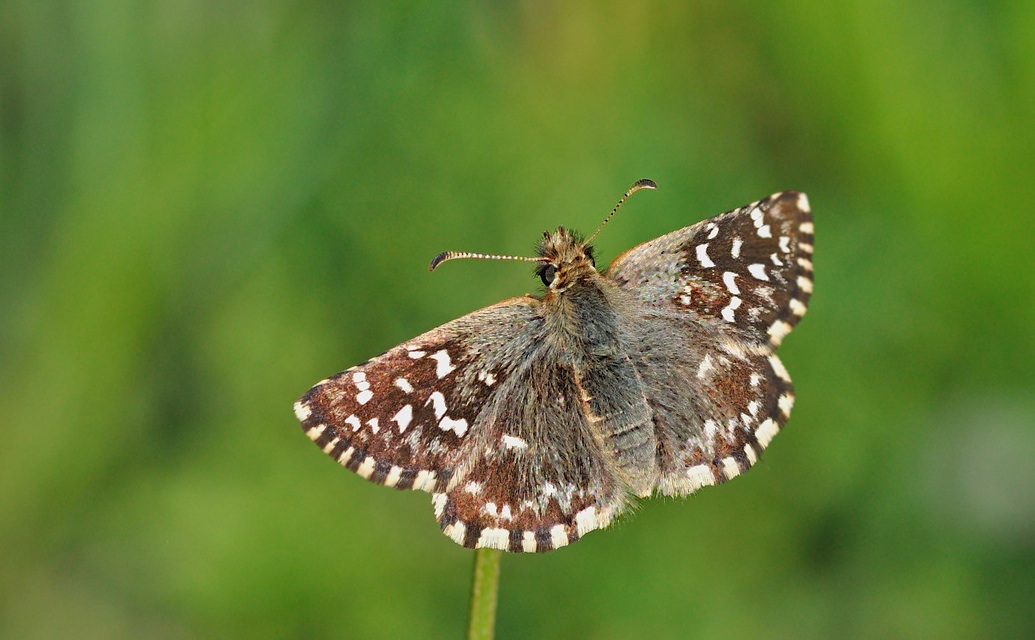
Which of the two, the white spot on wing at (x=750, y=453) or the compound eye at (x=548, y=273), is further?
the compound eye at (x=548, y=273)

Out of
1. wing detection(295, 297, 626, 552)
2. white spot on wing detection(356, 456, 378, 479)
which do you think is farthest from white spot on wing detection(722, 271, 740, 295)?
white spot on wing detection(356, 456, 378, 479)

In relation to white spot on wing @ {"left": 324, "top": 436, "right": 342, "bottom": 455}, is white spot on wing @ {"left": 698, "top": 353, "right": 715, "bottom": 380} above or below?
above

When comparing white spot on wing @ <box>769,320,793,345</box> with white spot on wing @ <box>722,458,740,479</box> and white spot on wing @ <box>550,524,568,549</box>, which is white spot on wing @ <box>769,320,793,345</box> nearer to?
white spot on wing @ <box>722,458,740,479</box>

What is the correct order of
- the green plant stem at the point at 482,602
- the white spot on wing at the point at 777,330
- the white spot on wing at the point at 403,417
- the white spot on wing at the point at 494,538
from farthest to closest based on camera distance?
the white spot on wing at the point at 777,330 < the white spot on wing at the point at 403,417 < the white spot on wing at the point at 494,538 < the green plant stem at the point at 482,602

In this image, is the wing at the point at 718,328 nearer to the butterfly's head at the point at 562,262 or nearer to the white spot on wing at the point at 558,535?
the butterfly's head at the point at 562,262

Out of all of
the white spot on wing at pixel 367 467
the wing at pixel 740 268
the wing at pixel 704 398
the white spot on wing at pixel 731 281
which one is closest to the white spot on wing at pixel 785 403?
the wing at pixel 704 398

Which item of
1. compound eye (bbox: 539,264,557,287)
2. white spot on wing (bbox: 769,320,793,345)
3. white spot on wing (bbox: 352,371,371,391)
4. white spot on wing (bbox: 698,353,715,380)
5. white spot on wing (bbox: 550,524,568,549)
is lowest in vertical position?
white spot on wing (bbox: 550,524,568,549)

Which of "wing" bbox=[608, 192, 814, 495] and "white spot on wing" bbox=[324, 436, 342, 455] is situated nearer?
"white spot on wing" bbox=[324, 436, 342, 455]
